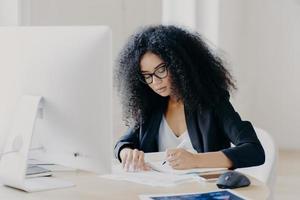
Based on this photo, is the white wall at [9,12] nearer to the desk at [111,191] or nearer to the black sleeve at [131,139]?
Answer: the black sleeve at [131,139]

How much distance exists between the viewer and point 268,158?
8.50ft

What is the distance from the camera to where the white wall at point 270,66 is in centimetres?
604

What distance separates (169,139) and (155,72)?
13.3 inches

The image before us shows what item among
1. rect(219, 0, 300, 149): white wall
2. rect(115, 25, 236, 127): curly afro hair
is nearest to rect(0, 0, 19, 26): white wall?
rect(115, 25, 236, 127): curly afro hair

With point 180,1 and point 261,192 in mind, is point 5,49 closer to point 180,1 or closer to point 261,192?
point 261,192

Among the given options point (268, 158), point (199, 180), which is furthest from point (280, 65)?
point (199, 180)

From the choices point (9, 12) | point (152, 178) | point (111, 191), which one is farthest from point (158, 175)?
point (9, 12)

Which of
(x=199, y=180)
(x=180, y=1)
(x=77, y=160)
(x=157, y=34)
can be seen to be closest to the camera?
(x=77, y=160)

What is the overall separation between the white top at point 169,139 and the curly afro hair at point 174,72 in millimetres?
83

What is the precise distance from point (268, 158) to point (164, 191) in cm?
80

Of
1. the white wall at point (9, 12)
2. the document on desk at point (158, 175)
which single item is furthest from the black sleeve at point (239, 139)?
the white wall at point (9, 12)

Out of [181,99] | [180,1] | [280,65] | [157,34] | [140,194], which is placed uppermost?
[180,1]

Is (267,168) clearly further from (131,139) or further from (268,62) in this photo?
(268,62)

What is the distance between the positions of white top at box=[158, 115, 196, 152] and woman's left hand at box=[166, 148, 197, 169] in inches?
14.0
